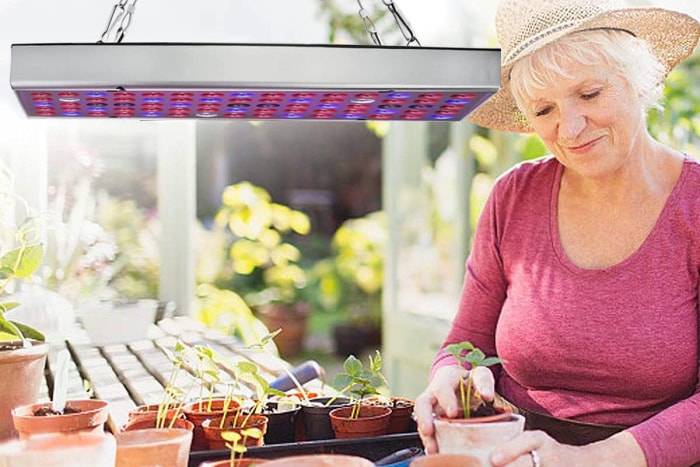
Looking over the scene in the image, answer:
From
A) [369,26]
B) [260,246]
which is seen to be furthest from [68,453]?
[260,246]

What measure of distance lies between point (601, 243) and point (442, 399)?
0.63m

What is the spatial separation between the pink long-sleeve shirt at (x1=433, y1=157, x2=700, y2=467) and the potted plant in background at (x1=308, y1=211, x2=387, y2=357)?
18.6 ft

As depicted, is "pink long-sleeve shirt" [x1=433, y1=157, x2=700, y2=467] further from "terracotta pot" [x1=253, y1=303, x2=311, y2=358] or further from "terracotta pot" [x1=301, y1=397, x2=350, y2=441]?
"terracotta pot" [x1=253, y1=303, x2=311, y2=358]

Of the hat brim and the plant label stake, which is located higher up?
the hat brim

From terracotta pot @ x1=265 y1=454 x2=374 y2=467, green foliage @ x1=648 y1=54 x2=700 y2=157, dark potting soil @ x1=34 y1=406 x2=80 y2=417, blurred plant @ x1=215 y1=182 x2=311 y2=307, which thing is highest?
green foliage @ x1=648 y1=54 x2=700 y2=157

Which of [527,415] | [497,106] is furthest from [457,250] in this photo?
[527,415]

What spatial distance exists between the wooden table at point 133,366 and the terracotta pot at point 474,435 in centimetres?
75

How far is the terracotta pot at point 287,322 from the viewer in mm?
7977

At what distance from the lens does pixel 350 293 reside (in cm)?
838

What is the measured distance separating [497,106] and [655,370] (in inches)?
28.0

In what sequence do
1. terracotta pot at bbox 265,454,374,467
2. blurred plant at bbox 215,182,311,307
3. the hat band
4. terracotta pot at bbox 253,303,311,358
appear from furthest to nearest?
terracotta pot at bbox 253,303,311,358 → blurred plant at bbox 215,182,311,307 → the hat band → terracotta pot at bbox 265,454,374,467

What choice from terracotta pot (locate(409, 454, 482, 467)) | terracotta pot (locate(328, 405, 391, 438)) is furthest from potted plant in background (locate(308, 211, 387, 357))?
terracotta pot (locate(409, 454, 482, 467))

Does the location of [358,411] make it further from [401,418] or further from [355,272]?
[355,272]

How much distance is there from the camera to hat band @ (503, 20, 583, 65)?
173 cm
